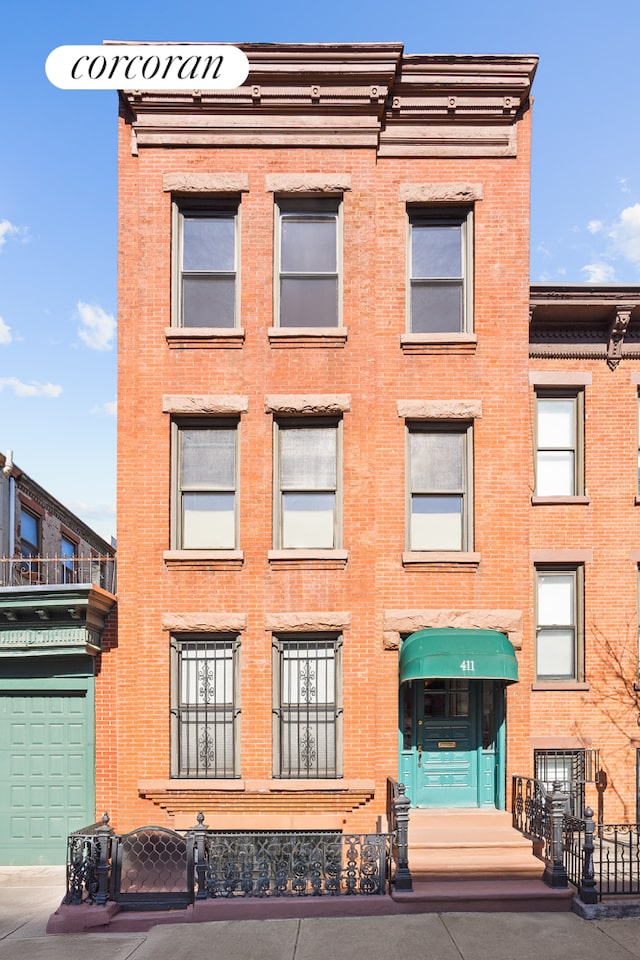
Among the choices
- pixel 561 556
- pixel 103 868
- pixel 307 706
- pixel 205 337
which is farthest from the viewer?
pixel 561 556

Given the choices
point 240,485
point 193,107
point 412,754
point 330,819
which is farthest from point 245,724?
point 193,107

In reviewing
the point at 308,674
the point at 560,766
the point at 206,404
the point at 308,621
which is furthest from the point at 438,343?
the point at 560,766

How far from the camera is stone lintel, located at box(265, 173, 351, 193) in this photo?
13195 millimetres

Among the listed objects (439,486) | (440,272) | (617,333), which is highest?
(440,272)

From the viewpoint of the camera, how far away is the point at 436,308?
13492mm

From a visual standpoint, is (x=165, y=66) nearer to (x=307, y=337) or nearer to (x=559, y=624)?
(x=307, y=337)

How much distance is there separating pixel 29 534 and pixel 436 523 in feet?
50.8

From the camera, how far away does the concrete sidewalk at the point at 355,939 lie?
9062 millimetres

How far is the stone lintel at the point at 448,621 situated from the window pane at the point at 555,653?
5.88 ft

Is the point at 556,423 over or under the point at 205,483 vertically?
over

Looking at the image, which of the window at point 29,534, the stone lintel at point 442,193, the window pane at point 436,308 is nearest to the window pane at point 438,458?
the window pane at point 436,308

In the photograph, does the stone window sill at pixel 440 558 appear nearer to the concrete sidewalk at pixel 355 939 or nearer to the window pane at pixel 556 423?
the window pane at pixel 556 423

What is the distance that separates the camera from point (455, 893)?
10508 mm

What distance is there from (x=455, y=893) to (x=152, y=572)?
Result: 6687mm
